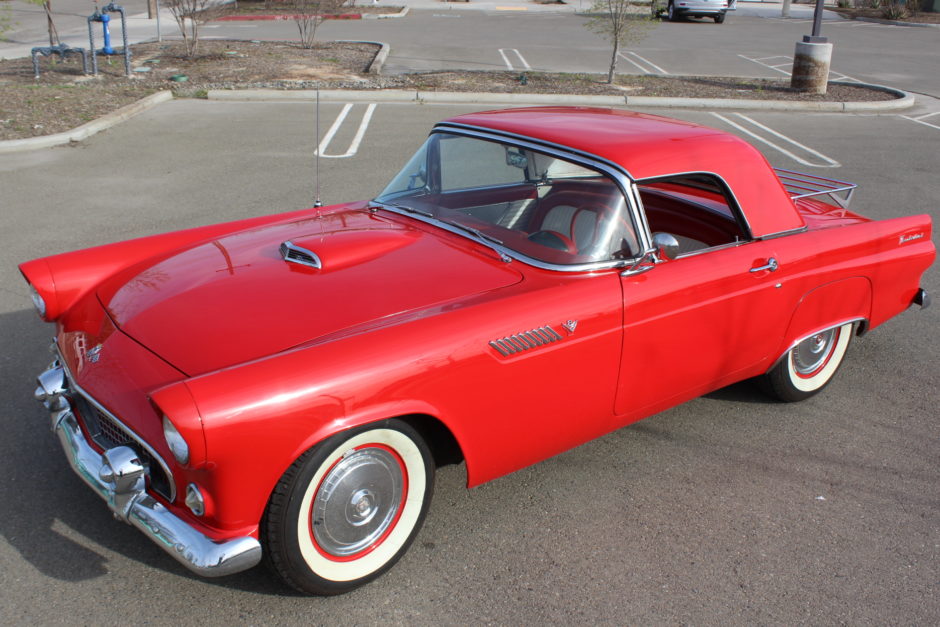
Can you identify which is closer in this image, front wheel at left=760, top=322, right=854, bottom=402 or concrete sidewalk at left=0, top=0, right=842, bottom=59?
front wheel at left=760, top=322, right=854, bottom=402

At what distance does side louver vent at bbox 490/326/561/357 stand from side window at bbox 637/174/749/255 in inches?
40.6

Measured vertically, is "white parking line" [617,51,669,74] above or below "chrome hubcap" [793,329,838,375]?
above

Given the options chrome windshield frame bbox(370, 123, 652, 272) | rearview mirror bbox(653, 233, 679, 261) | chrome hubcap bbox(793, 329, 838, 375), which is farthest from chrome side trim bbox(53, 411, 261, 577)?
chrome hubcap bbox(793, 329, 838, 375)

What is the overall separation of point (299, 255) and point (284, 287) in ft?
0.92

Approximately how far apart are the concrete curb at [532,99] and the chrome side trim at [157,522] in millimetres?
10423

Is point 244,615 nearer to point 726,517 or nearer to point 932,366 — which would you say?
point 726,517

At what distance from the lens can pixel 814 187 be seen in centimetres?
462

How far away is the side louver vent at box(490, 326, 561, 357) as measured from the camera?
9.71 feet

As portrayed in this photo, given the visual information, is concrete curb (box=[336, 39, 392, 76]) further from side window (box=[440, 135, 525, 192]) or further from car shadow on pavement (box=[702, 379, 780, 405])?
car shadow on pavement (box=[702, 379, 780, 405])

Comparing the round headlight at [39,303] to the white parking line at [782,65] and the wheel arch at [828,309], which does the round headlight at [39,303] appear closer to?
the wheel arch at [828,309]

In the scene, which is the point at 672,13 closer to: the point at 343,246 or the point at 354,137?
the point at 354,137

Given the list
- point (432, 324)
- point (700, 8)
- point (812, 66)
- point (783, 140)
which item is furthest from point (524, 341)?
point (700, 8)

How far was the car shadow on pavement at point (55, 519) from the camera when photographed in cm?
295

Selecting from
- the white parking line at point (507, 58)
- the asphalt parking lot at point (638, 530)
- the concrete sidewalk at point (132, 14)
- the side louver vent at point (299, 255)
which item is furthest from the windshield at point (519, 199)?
the concrete sidewalk at point (132, 14)
